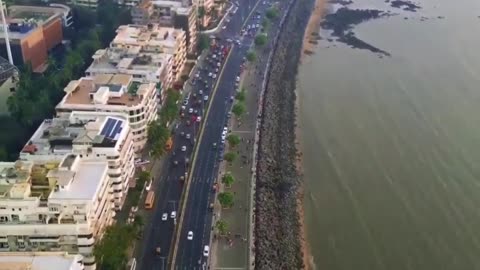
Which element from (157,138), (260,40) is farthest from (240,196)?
(260,40)

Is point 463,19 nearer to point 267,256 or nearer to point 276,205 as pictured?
point 276,205

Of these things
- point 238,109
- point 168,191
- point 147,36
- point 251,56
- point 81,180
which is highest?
point 147,36

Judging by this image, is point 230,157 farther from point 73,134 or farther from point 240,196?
point 73,134

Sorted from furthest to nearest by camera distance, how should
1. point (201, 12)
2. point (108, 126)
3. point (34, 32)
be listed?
point (201, 12) → point (34, 32) → point (108, 126)

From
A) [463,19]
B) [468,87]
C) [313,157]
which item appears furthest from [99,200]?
[463,19]

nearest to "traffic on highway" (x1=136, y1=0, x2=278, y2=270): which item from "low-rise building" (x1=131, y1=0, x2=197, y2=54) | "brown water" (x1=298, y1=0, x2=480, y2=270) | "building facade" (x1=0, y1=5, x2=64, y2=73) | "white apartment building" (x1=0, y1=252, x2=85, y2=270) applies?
"low-rise building" (x1=131, y1=0, x2=197, y2=54)
